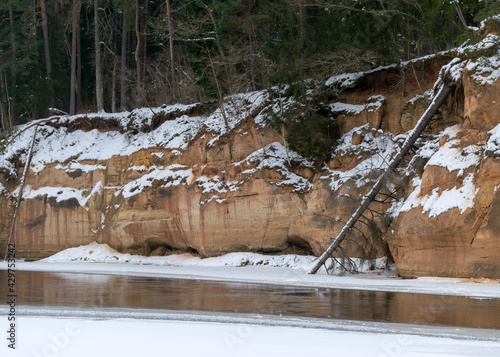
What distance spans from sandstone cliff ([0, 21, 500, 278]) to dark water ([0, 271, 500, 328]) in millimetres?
4171

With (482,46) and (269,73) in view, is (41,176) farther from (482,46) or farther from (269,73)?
(482,46)

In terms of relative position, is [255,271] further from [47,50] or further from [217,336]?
[47,50]

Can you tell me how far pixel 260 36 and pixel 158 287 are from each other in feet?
54.0

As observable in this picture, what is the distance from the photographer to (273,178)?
24.4 m

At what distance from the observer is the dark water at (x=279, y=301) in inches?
379

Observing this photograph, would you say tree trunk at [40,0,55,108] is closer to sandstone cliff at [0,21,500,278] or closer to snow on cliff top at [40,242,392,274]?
sandstone cliff at [0,21,500,278]

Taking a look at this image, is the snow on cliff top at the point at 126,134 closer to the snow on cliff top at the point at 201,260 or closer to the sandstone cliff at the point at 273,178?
the sandstone cliff at the point at 273,178

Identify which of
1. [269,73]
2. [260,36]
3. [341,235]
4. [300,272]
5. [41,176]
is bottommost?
[300,272]

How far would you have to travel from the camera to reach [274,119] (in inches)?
933

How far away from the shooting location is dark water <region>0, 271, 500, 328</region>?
9.62m

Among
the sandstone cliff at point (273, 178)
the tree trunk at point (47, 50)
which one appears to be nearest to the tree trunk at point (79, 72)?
the tree trunk at point (47, 50)

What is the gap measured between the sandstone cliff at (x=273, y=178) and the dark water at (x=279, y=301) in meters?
4.17

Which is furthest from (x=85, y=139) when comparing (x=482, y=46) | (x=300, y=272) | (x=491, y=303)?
(x=491, y=303)

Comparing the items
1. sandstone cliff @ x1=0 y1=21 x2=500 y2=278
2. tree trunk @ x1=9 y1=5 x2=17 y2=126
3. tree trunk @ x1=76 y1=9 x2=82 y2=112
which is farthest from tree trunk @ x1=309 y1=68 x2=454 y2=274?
tree trunk @ x1=76 y1=9 x2=82 y2=112
